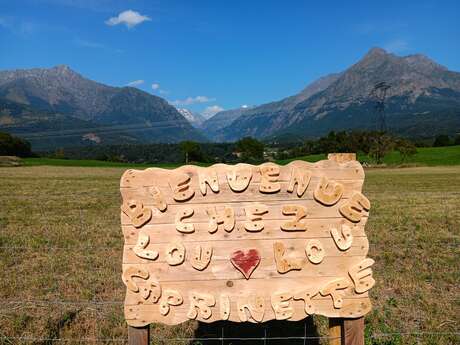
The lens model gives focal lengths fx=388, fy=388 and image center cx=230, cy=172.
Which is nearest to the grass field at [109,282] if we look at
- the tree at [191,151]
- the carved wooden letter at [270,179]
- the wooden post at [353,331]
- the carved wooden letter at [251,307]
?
the wooden post at [353,331]

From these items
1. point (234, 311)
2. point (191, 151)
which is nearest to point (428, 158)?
point (191, 151)

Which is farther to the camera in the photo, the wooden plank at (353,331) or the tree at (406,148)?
the tree at (406,148)

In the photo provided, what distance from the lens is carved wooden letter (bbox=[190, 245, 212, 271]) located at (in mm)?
4043

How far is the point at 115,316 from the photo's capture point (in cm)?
646

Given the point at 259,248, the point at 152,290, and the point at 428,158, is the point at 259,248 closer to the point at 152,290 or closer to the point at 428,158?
the point at 152,290

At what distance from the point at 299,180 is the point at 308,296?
1204 millimetres

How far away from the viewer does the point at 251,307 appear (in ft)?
13.2

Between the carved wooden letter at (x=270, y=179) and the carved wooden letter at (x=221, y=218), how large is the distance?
16.3 inches

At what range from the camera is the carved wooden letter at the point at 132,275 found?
407 centimetres

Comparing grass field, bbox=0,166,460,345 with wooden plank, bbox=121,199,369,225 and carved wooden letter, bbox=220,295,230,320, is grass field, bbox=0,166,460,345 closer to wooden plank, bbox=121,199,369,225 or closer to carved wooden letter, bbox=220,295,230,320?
carved wooden letter, bbox=220,295,230,320

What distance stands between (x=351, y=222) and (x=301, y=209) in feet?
1.79

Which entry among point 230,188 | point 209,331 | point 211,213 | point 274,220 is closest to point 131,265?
point 211,213

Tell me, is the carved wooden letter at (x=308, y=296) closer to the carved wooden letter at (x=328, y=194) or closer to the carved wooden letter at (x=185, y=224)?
the carved wooden letter at (x=328, y=194)

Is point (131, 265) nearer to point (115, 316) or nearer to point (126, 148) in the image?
point (115, 316)
